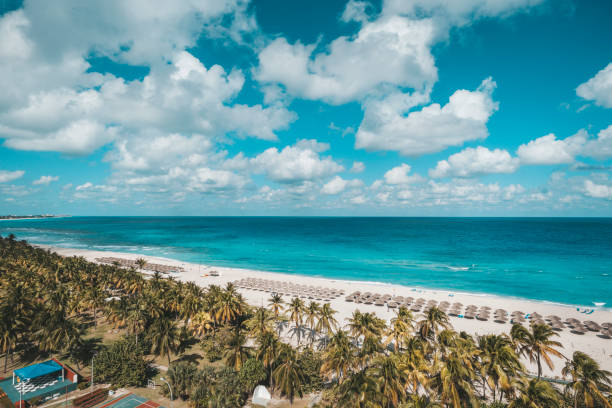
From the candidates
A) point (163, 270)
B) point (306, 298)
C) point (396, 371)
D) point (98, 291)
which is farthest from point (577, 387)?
point (163, 270)

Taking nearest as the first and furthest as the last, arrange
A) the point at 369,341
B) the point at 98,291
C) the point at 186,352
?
1. the point at 369,341
2. the point at 186,352
3. the point at 98,291

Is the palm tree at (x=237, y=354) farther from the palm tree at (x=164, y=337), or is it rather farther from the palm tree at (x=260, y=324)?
the palm tree at (x=164, y=337)

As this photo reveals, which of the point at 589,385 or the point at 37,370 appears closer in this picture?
the point at 589,385

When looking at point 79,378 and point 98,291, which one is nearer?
point 79,378

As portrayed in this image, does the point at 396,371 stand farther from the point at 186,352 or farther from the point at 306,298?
the point at 306,298

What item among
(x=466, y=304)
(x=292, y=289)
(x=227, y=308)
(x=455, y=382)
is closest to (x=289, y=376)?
(x=455, y=382)

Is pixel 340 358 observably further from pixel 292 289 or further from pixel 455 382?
pixel 292 289
